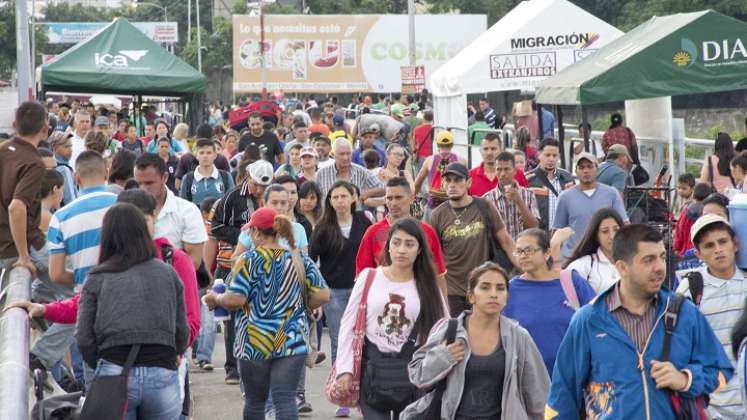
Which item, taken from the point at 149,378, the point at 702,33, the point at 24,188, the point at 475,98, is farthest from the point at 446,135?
the point at 475,98

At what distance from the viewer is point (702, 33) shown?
16.9 m

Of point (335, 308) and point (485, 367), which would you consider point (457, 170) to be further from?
point (485, 367)

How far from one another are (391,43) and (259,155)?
4236cm

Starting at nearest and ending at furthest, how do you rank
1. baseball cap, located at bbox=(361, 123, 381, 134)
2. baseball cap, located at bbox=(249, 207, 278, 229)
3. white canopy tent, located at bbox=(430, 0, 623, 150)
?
baseball cap, located at bbox=(249, 207, 278, 229), baseball cap, located at bbox=(361, 123, 381, 134), white canopy tent, located at bbox=(430, 0, 623, 150)

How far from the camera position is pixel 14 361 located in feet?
24.4

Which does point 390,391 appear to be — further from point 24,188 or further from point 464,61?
point 464,61

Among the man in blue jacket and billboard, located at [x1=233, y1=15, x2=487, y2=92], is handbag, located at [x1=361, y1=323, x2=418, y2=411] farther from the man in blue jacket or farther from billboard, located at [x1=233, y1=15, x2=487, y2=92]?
billboard, located at [x1=233, y1=15, x2=487, y2=92]

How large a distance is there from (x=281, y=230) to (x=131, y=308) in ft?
6.84

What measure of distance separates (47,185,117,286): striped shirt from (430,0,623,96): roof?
1568cm

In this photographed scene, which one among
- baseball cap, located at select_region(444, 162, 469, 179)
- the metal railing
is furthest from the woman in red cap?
baseball cap, located at select_region(444, 162, 469, 179)

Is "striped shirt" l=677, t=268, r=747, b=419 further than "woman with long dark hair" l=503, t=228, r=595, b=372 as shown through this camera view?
No

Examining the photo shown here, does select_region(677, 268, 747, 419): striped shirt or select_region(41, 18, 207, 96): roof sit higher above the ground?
select_region(41, 18, 207, 96): roof

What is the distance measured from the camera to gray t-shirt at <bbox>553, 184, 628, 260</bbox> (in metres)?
11.9

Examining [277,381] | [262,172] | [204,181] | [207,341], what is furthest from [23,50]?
[277,381]
